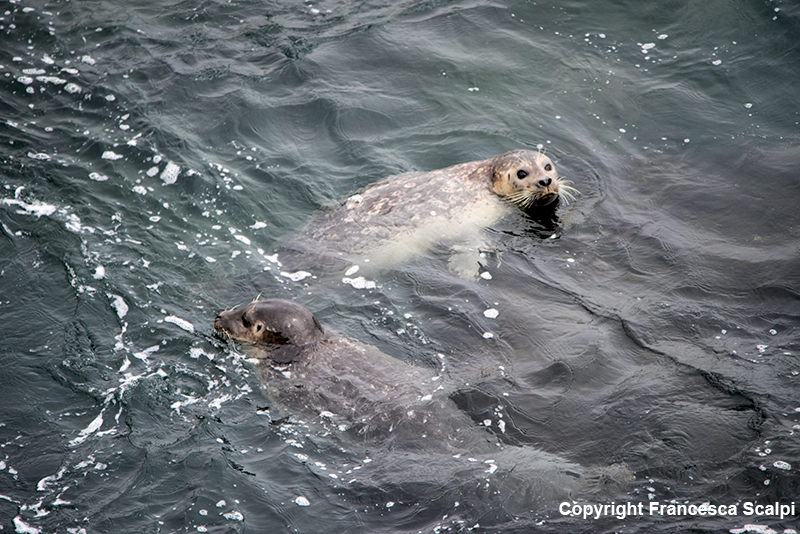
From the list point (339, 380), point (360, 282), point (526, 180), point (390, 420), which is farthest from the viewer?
point (526, 180)

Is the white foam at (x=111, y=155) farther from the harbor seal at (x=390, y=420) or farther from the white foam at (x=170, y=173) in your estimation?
the harbor seal at (x=390, y=420)

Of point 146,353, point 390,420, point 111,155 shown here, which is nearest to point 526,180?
point 390,420

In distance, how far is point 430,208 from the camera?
9383mm

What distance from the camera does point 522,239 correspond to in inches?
361

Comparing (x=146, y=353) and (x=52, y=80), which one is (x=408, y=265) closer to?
(x=146, y=353)

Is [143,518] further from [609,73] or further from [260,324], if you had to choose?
[609,73]

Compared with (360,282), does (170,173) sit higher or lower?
higher

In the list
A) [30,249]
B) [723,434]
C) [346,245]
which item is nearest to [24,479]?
[30,249]

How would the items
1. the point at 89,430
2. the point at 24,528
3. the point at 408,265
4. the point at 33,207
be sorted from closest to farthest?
the point at 24,528 < the point at 89,430 < the point at 33,207 < the point at 408,265

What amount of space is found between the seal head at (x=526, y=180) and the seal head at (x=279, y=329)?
351 centimetres

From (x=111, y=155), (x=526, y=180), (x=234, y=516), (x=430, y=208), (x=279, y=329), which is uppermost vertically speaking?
(x=111, y=155)

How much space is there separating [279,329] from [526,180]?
13.0 feet

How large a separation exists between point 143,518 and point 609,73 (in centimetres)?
930

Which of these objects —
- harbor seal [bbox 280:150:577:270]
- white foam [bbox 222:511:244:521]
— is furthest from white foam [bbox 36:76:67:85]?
white foam [bbox 222:511:244:521]
